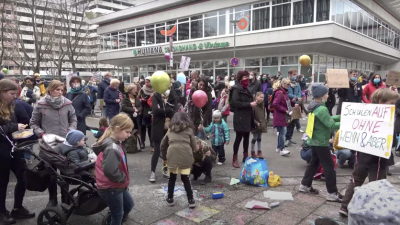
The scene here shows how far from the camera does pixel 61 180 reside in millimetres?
3455

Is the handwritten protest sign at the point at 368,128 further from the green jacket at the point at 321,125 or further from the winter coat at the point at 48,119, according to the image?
the winter coat at the point at 48,119

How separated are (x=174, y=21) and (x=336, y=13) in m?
15.8

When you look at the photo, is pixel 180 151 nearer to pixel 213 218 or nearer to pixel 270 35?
pixel 213 218

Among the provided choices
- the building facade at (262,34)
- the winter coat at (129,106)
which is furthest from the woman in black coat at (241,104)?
the building facade at (262,34)

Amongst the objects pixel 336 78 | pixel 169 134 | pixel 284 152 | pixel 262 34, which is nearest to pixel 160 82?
pixel 169 134

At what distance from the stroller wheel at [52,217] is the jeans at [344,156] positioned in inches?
196

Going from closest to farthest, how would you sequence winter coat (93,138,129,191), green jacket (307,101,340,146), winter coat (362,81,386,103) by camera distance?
winter coat (93,138,129,191) < green jacket (307,101,340,146) < winter coat (362,81,386,103)

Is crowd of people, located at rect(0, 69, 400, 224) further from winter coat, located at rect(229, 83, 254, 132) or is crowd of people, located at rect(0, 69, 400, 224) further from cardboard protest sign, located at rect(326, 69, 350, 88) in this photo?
cardboard protest sign, located at rect(326, 69, 350, 88)

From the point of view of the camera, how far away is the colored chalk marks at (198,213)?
3.80 meters

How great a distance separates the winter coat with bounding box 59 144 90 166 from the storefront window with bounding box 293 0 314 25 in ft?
69.9

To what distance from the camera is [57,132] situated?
434cm

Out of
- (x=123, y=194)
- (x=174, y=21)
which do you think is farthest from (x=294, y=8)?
(x=123, y=194)

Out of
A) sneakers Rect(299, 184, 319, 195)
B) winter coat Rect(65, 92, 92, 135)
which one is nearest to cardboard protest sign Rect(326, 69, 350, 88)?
sneakers Rect(299, 184, 319, 195)

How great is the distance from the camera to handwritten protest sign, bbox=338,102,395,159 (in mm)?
3381
